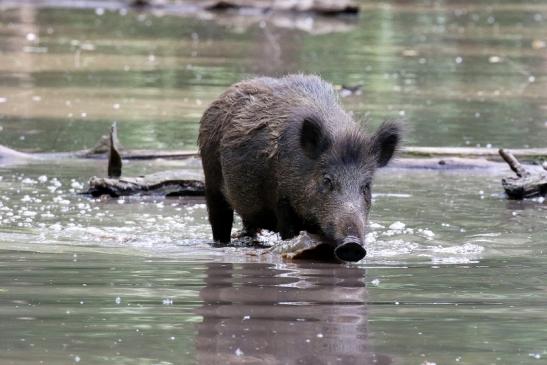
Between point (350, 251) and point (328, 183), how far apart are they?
982 mm

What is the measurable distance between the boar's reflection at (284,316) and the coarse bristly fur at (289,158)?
1.53 feet

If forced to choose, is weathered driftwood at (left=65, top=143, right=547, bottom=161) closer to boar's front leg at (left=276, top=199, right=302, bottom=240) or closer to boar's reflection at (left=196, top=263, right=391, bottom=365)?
boar's front leg at (left=276, top=199, right=302, bottom=240)

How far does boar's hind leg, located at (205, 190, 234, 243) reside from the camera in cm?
1080

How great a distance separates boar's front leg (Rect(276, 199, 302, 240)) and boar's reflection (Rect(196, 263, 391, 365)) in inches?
25.4

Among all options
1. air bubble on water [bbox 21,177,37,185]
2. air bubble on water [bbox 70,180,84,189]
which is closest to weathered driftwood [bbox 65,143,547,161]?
air bubble on water [bbox 70,180,84,189]

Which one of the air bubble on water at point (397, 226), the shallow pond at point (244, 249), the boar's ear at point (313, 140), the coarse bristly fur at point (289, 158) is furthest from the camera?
the air bubble on water at point (397, 226)

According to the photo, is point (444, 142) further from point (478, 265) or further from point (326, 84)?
point (478, 265)

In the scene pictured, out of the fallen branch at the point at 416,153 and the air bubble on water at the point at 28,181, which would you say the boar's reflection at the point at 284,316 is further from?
the fallen branch at the point at 416,153

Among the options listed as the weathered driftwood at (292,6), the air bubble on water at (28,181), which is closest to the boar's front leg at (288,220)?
the air bubble on water at (28,181)

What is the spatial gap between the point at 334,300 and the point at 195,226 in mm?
3621

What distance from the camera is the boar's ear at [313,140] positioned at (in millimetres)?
9547

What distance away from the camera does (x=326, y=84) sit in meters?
10.6

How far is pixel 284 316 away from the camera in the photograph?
731cm

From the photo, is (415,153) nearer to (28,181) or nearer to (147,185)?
(147,185)
